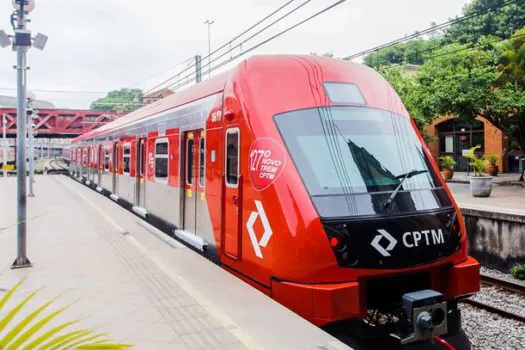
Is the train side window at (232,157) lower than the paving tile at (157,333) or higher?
higher

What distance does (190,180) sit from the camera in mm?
7977

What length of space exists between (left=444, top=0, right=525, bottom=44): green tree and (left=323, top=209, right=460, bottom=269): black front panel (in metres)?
31.2

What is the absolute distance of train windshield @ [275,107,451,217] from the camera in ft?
15.3

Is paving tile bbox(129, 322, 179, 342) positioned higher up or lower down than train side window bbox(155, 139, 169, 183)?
lower down

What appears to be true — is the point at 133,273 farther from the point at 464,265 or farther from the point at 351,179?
the point at 464,265

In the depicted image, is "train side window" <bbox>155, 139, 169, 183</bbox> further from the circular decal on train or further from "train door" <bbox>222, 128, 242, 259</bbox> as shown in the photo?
the circular decal on train

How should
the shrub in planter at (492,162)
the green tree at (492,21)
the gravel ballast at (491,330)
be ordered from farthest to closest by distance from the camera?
1. the green tree at (492,21)
2. the shrub in planter at (492,162)
3. the gravel ballast at (491,330)

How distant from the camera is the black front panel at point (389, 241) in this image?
172 inches

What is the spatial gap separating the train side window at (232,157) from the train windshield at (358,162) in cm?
80

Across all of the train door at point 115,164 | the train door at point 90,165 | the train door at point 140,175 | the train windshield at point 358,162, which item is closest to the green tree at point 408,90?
the train door at point 115,164

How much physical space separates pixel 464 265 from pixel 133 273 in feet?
13.3

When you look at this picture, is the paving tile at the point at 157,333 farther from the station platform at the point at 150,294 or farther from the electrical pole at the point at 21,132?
the electrical pole at the point at 21,132

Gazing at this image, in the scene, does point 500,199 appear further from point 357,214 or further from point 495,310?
point 357,214

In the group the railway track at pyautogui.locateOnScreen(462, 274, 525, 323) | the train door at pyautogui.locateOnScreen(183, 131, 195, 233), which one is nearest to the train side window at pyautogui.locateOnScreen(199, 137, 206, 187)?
the train door at pyautogui.locateOnScreen(183, 131, 195, 233)
